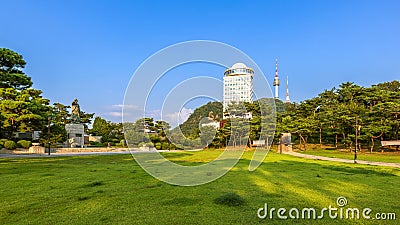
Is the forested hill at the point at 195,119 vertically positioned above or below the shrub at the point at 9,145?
above

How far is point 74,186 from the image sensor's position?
23.1 feet

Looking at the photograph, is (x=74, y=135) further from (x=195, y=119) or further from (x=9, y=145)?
(x=195, y=119)

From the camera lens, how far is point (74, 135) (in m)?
34.1

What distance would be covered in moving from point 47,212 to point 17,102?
19054mm

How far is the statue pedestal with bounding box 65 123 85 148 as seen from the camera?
33.3 m

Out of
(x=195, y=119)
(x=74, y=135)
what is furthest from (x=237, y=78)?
(x=74, y=135)

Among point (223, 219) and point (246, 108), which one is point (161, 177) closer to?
point (223, 219)

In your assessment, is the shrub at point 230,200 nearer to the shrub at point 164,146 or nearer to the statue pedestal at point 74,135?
the shrub at point 164,146

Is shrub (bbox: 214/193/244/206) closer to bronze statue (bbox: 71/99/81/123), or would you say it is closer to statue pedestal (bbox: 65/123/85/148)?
statue pedestal (bbox: 65/123/85/148)

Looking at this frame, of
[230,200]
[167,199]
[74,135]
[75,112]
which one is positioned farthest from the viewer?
[75,112]

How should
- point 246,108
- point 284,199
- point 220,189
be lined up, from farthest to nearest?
point 246,108 < point 220,189 < point 284,199

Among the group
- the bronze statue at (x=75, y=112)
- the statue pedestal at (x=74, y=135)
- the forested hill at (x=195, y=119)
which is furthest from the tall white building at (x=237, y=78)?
the bronze statue at (x=75, y=112)

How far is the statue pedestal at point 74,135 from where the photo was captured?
33.3 meters

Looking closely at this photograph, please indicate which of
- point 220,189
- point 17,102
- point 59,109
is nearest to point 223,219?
point 220,189
